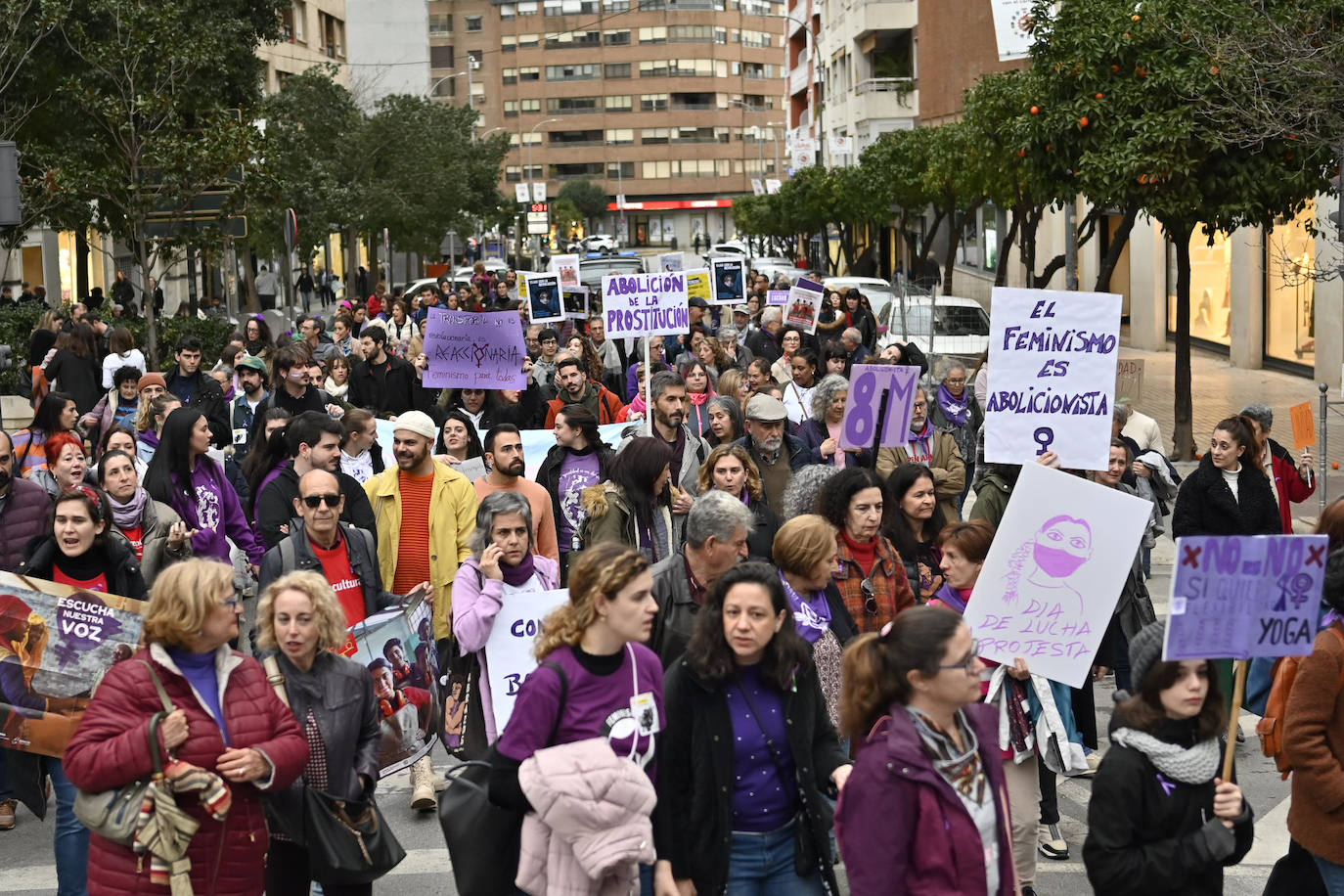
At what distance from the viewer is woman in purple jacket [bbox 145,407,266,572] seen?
30.1 feet

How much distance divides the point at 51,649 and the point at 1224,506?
19.8 feet

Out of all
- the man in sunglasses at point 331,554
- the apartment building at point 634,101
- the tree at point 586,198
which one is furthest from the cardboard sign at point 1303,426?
the apartment building at point 634,101

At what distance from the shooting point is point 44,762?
297 inches

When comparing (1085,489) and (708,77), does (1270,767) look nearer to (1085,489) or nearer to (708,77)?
(1085,489)

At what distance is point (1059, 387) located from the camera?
28.8 feet

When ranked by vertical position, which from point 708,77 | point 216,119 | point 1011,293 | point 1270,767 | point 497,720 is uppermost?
point 708,77

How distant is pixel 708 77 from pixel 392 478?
442 feet

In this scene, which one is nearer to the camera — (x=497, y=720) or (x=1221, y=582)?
(x=1221, y=582)

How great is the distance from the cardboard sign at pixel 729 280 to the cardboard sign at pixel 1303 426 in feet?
39.7

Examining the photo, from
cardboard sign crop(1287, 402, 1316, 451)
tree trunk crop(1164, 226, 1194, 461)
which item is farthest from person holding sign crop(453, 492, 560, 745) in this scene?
tree trunk crop(1164, 226, 1194, 461)

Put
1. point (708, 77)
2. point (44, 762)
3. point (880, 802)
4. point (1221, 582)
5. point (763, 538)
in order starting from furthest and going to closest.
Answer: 1. point (708, 77)
2. point (763, 538)
3. point (44, 762)
4. point (1221, 582)
5. point (880, 802)

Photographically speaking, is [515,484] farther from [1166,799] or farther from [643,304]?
[643,304]

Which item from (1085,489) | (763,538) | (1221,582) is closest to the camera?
(1221,582)

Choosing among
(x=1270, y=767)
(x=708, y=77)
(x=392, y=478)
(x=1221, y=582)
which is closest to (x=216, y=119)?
(x=392, y=478)
